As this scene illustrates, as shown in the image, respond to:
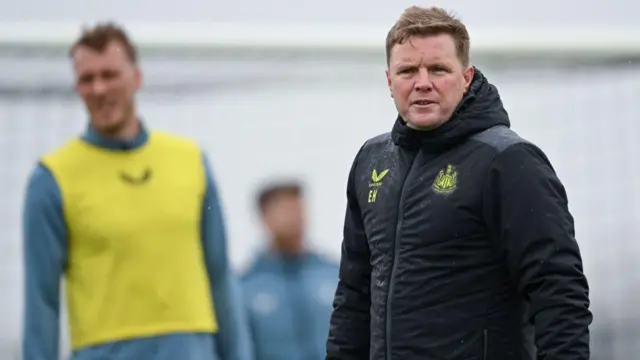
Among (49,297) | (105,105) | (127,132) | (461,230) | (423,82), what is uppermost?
(423,82)

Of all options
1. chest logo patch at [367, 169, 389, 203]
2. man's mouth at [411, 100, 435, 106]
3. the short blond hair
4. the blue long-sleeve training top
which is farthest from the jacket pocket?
the blue long-sleeve training top

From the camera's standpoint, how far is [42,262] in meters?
6.44

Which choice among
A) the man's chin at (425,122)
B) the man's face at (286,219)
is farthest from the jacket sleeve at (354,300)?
the man's face at (286,219)

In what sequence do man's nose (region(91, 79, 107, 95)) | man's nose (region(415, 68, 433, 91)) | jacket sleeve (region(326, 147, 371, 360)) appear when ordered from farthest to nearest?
man's nose (region(91, 79, 107, 95))
jacket sleeve (region(326, 147, 371, 360))
man's nose (region(415, 68, 433, 91))

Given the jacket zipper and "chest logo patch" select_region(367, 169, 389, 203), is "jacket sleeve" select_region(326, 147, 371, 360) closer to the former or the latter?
"chest logo patch" select_region(367, 169, 389, 203)

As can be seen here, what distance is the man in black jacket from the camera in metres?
4.37

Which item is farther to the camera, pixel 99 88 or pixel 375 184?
pixel 99 88

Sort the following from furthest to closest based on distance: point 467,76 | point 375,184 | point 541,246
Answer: point 375,184, point 467,76, point 541,246

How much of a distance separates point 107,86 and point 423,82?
230 cm

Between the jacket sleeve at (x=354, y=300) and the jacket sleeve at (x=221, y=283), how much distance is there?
1.78m

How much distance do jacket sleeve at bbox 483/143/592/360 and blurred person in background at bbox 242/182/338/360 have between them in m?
5.12

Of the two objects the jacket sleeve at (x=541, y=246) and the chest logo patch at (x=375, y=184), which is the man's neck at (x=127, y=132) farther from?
the jacket sleeve at (x=541, y=246)

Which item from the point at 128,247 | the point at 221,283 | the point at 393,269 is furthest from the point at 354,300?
the point at 221,283

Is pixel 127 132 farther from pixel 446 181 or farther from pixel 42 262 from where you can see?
pixel 446 181
